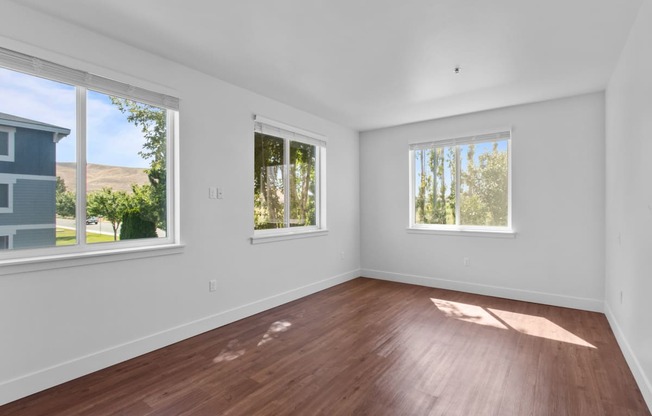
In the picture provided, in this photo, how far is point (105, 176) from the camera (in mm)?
2727

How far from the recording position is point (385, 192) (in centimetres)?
559

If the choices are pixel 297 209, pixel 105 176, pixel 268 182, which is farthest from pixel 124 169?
pixel 297 209

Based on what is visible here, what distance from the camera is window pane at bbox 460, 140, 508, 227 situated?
15.0 ft

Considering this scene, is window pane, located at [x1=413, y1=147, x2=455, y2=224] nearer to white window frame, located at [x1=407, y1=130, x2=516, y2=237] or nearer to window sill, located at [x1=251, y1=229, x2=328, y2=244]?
white window frame, located at [x1=407, y1=130, x2=516, y2=237]

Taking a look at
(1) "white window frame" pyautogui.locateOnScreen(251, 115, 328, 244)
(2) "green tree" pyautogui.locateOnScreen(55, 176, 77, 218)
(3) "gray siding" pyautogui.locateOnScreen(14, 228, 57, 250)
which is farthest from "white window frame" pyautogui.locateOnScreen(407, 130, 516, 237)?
(3) "gray siding" pyautogui.locateOnScreen(14, 228, 57, 250)

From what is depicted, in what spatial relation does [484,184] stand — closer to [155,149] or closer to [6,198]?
[155,149]

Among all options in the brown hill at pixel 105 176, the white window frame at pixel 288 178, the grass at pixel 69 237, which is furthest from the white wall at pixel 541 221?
the grass at pixel 69 237

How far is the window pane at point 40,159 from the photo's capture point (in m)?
2.25

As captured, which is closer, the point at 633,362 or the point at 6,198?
the point at 6,198

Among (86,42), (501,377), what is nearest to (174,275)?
(86,42)

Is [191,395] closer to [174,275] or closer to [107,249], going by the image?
[174,275]

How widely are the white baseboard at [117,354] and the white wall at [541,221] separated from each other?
8.65 ft

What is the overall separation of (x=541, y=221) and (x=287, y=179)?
132 inches

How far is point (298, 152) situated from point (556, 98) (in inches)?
132
